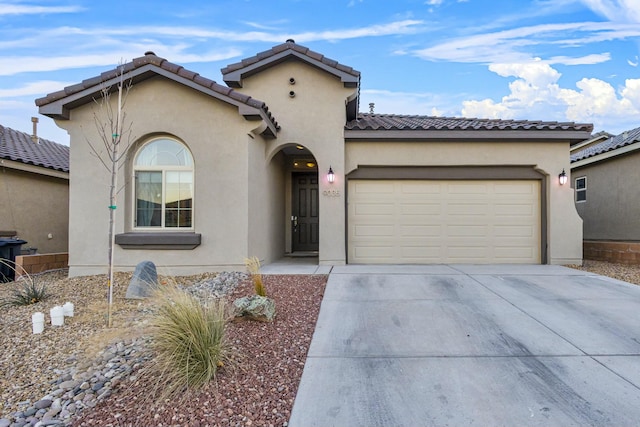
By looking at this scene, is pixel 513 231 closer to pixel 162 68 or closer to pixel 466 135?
pixel 466 135

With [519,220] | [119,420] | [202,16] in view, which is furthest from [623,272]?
[202,16]

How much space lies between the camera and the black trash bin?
26.5 feet

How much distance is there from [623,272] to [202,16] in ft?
46.1

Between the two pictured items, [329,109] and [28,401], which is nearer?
[28,401]

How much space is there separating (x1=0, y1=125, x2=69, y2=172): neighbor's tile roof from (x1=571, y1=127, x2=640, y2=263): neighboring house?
1655 centimetres

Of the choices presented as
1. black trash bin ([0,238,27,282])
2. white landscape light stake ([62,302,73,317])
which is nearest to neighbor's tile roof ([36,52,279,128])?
black trash bin ([0,238,27,282])

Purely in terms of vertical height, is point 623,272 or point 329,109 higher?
point 329,109

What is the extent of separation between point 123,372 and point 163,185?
5.47 m

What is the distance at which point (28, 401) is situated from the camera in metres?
3.07

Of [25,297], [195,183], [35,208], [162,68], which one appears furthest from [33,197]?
[162,68]

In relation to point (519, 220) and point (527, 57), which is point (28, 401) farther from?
point (527, 57)

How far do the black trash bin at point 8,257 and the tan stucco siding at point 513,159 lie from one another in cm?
833

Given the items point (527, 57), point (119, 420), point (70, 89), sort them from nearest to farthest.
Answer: point (119, 420)
point (70, 89)
point (527, 57)

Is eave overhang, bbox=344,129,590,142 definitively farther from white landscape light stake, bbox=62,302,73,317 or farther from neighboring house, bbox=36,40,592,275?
white landscape light stake, bbox=62,302,73,317
